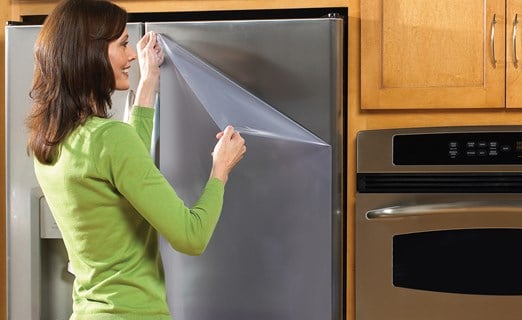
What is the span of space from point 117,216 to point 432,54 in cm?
97

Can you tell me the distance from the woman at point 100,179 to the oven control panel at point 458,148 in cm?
70

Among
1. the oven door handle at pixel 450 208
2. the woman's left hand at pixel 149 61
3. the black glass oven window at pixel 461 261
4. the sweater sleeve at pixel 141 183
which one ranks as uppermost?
the woman's left hand at pixel 149 61

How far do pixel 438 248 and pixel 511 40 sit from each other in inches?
20.4

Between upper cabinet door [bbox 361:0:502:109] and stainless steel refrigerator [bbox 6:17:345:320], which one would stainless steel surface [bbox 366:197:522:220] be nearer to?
stainless steel refrigerator [bbox 6:17:345:320]

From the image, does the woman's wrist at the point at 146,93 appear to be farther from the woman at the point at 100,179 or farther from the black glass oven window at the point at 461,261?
the black glass oven window at the point at 461,261

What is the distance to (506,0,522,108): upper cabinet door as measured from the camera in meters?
1.97

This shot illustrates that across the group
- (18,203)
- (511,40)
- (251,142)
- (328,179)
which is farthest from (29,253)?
(511,40)

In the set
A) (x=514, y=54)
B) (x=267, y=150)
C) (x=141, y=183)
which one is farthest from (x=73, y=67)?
(x=514, y=54)

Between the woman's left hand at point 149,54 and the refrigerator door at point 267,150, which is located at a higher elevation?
the woman's left hand at point 149,54

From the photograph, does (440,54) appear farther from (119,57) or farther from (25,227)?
(25,227)

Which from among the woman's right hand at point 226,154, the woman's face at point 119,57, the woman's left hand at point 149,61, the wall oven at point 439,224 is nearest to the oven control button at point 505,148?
the wall oven at point 439,224

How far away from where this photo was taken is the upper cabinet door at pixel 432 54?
1987mm

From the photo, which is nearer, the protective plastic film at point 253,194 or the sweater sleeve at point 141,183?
the sweater sleeve at point 141,183

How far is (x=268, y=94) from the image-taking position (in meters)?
1.93
